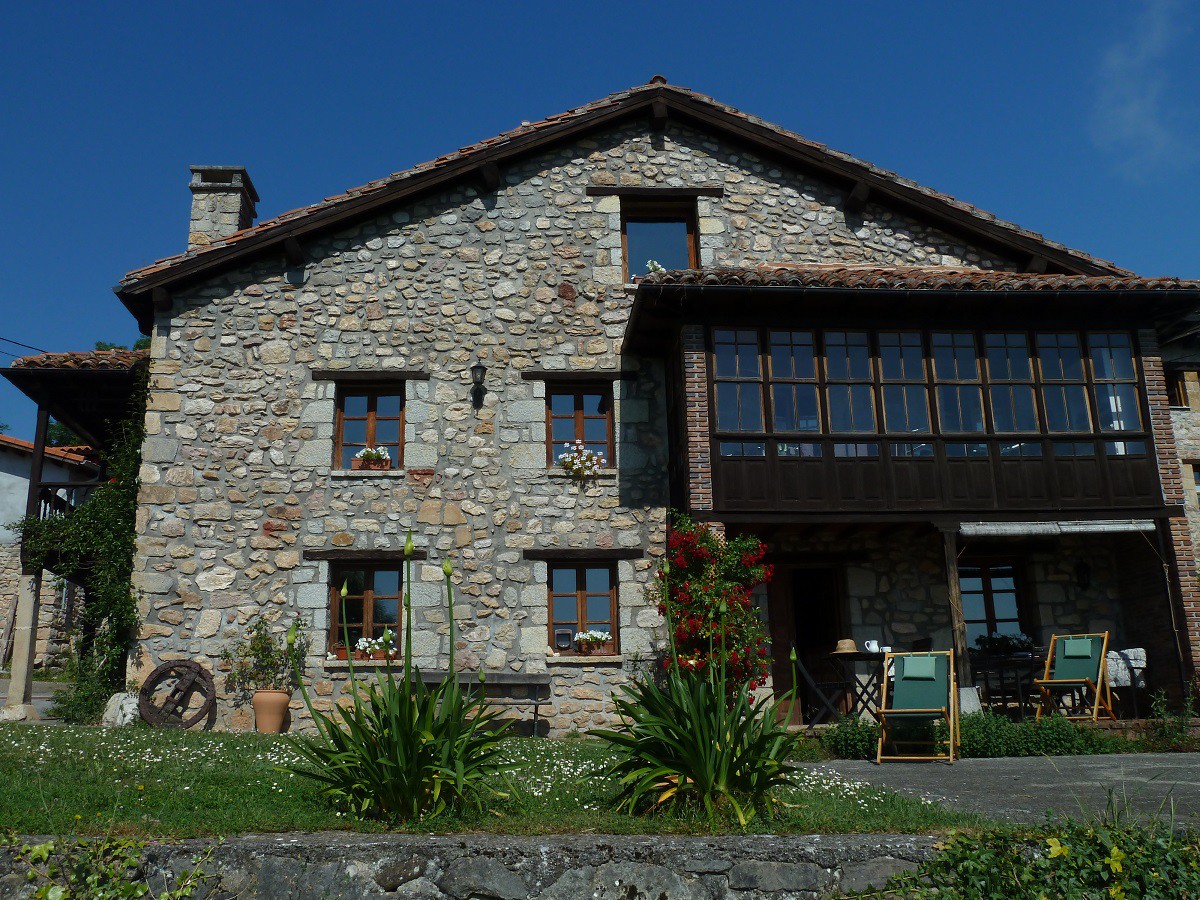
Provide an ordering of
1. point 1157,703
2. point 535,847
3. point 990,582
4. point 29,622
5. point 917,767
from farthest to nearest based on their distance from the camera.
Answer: point 990,582
point 29,622
point 1157,703
point 917,767
point 535,847

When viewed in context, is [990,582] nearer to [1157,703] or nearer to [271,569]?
[1157,703]

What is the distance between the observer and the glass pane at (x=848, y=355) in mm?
12188

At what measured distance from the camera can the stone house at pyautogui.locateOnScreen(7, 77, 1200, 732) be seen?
38.7ft

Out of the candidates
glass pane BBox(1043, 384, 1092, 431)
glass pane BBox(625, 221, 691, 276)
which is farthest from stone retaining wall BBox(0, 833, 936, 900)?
glass pane BBox(625, 221, 691, 276)

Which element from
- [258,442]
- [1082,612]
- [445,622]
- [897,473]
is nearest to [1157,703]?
[1082,612]

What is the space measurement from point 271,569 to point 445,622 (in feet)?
6.85

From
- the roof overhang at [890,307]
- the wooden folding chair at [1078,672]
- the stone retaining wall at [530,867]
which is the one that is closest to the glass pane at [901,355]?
the roof overhang at [890,307]

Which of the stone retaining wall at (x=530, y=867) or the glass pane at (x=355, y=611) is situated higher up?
the glass pane at (x=355, y=611)

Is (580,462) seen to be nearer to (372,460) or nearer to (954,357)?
(372,460)

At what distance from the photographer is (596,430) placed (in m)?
12.8

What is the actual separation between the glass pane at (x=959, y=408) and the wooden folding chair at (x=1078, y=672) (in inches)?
103

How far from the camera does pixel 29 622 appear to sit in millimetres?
12453

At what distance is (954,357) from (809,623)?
3755 mm

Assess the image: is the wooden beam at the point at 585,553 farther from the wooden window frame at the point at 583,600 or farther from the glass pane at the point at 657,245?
the glass pane at the point at 657,245
